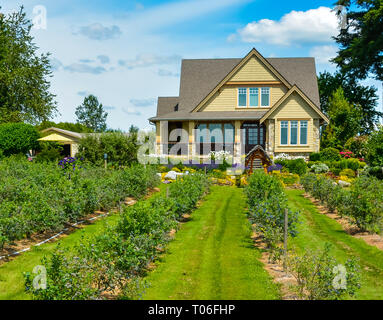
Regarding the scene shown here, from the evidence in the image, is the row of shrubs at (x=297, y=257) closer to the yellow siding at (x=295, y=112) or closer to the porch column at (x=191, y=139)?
the yellow siding at (x=295, y=112)

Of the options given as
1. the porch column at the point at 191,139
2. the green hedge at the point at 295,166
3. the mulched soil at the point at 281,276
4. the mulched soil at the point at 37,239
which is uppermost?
the porch column at the point at 191,139

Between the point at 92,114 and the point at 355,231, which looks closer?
the point at 355,231

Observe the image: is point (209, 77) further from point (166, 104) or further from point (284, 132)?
point (284, 132)

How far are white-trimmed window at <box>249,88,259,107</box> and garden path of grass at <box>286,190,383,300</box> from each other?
679 inches

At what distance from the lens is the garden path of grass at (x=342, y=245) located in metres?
9.51

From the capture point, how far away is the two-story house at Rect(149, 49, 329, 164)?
3234cm

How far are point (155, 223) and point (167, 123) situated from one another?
24.6 m

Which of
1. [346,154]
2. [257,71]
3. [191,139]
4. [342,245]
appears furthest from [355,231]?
[257,71]

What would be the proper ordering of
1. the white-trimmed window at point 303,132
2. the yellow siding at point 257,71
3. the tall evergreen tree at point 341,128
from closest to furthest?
1. the white-trimmed window at point 303,132
2. the yellow siding at point 257,71
3. the tall evergreen tree at point 341,128

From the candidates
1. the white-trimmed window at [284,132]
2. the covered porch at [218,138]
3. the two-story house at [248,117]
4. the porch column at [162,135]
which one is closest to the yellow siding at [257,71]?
the two-story house at [248,117]

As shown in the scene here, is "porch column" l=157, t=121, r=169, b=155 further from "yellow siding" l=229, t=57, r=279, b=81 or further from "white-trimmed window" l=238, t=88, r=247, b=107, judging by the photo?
"yellow siding" l=229, t=57, r=279, b=81

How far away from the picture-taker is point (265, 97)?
114ft

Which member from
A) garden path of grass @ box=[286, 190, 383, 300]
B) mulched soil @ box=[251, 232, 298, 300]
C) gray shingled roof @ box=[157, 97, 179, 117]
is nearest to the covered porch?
gray shingled roof @ box=[157, 97, 179, 117]

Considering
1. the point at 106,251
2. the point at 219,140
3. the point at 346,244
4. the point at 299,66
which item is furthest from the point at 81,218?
the point at 299,66
